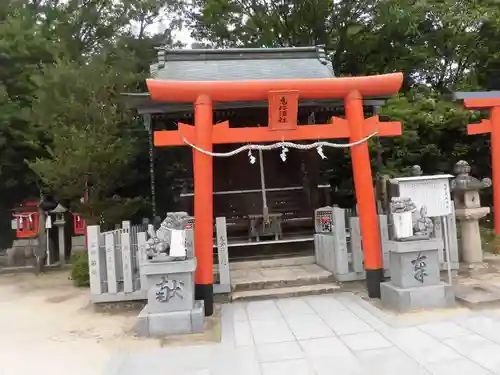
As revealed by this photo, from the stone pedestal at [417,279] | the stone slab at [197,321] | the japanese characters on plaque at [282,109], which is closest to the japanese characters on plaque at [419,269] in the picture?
the stone pedestal at [417,279]

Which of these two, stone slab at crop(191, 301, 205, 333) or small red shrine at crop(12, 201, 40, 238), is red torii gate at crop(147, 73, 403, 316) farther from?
small red shrine at crop(12, 201, 40, 238)

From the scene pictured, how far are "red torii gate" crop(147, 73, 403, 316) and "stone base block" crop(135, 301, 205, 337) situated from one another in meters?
0.69

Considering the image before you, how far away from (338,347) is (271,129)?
320cm

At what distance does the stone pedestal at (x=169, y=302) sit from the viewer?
16.7 feet

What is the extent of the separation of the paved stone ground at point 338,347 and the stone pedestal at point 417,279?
21cm

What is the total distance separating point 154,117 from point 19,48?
6.92 meters

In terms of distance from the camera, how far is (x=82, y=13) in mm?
14062

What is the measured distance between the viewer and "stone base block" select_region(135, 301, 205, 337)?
5.08 metres

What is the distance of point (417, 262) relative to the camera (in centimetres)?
561

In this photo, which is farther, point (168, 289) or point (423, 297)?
point (423, 297)

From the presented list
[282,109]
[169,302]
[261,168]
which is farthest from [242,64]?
[169,302]

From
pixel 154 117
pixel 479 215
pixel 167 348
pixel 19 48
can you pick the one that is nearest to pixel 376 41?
pixel 479 215

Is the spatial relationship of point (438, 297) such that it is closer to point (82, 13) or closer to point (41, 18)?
point (82, 13)

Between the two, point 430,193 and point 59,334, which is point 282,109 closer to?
point 430,193
